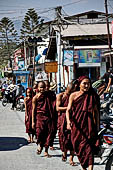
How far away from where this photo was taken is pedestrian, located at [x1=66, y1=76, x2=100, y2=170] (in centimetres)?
682

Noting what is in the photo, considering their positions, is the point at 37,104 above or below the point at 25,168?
above

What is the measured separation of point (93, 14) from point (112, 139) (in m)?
46.9

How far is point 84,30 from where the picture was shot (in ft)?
116

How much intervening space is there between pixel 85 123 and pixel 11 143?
447 cm

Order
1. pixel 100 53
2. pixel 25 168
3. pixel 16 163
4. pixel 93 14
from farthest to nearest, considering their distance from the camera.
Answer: pixel 93 14 → pixel 100 53 → pixel 16 163 → pixel 25 168

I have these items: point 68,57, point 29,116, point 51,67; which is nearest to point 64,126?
point 29,116

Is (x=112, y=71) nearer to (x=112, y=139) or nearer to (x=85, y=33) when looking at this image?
(x=112, y=139)

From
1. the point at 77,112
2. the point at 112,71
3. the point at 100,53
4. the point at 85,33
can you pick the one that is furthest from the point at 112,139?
the point at 85,33

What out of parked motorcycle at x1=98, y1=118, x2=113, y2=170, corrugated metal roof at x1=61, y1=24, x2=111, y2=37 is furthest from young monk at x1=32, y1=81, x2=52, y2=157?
corrugated metal roof at x1=61, y1=24, x2=111, y2=37

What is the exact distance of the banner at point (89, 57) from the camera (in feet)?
94.2

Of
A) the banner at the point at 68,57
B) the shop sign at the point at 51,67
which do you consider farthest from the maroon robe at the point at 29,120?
the shop sign at the point at 51,67

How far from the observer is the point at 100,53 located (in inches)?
1139

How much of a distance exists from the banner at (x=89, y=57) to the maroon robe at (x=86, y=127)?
2194 cm

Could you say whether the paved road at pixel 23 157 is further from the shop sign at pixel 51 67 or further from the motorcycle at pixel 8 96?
the shop sign at pixel 51 67
